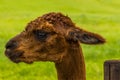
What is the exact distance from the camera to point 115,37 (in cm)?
2055

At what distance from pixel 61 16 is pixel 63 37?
9.4 inches

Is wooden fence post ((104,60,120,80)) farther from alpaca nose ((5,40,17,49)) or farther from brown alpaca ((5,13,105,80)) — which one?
alpaca nose ((5,40,17,49))

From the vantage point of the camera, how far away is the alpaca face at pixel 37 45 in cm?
558

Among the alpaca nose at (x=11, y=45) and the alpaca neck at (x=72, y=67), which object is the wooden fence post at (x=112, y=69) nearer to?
the alpaca neck at (x=72, y=67)

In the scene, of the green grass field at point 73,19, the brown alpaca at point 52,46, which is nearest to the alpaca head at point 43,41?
the brown alpaca at point 52,46

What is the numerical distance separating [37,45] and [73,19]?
76.8 feet

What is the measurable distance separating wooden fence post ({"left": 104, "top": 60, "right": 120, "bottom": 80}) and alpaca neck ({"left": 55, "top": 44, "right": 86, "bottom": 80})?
282mm

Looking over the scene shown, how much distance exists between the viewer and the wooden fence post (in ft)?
19.1

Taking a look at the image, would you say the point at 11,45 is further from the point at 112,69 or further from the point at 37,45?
the point at 112,69

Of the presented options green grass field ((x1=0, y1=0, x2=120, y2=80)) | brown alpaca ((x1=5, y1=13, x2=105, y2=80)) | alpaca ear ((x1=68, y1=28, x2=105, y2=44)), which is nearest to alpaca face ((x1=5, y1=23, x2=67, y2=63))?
brown alpaca ((x1=5, y1=13, x2=105, y2=80))

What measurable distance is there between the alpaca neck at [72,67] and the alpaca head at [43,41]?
76 mm

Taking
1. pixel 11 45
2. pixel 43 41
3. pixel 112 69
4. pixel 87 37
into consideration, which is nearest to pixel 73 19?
pixel 112 69

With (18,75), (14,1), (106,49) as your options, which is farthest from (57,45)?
(14,1)

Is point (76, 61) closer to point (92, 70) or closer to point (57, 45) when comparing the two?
point (57, 45)
